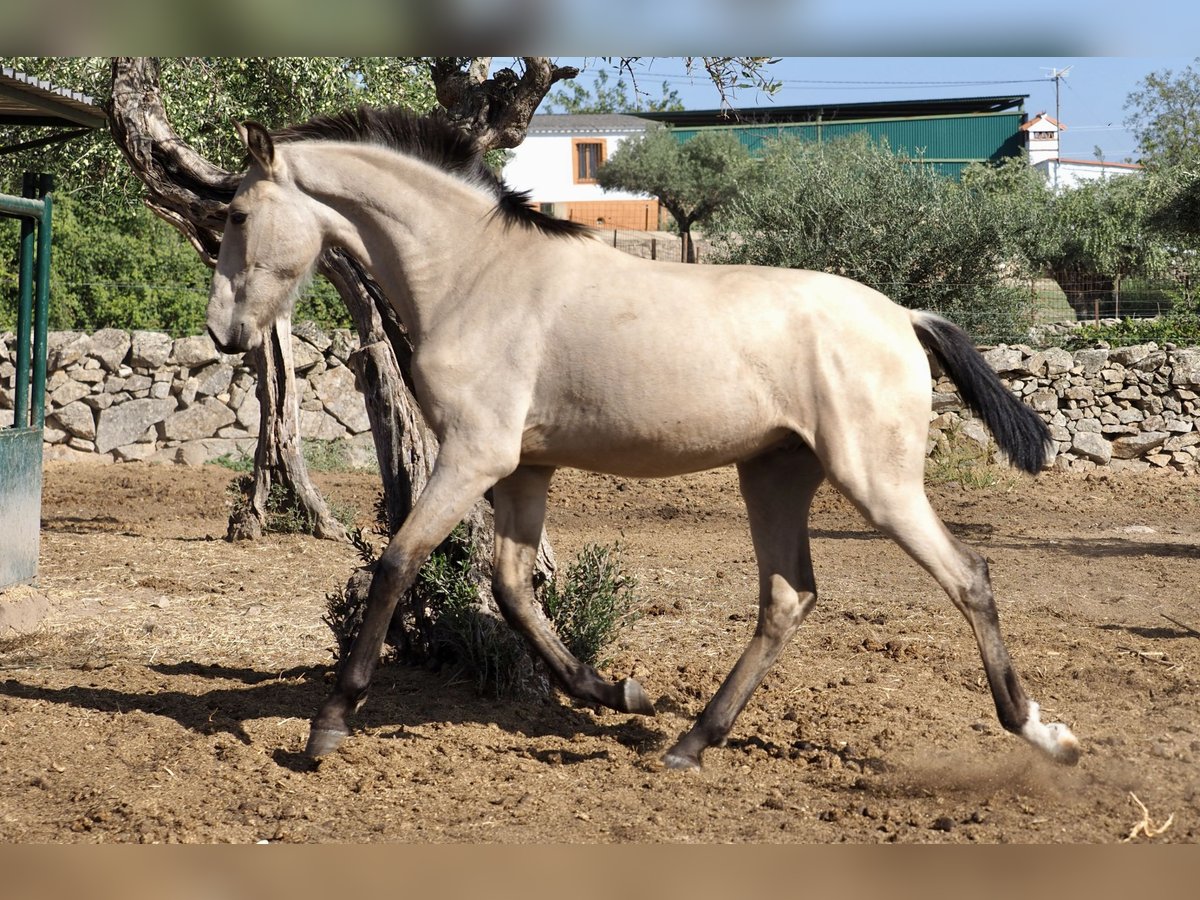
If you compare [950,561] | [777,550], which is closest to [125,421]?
[777,550]

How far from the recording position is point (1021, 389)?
13.9 meters

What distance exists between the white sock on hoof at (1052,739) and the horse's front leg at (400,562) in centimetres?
199

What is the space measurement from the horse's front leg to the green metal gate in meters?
3.24

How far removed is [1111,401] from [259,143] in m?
12.1

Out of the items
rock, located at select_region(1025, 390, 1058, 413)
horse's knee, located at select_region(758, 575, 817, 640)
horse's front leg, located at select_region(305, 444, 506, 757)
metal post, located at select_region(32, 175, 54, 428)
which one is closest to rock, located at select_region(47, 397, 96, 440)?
metal post, located at select_region(32, 175, 54, 428)

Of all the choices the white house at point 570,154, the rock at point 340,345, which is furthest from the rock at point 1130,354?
the white house at point 570,154

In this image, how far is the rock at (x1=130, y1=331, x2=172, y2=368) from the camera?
13.9 m

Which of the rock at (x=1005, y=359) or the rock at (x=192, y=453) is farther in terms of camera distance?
the rock at (x=1005, y=359)

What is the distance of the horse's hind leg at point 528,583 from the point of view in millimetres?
4473

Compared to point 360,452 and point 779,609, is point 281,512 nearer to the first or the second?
point 360,452

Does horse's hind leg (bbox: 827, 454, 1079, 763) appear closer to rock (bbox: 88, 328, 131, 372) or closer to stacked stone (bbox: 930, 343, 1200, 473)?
stacked stone (bbox: 930, 343, 1200, 473)

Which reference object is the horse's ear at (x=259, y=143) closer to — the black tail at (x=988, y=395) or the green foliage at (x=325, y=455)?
the black tail at (x=988, y=395)
